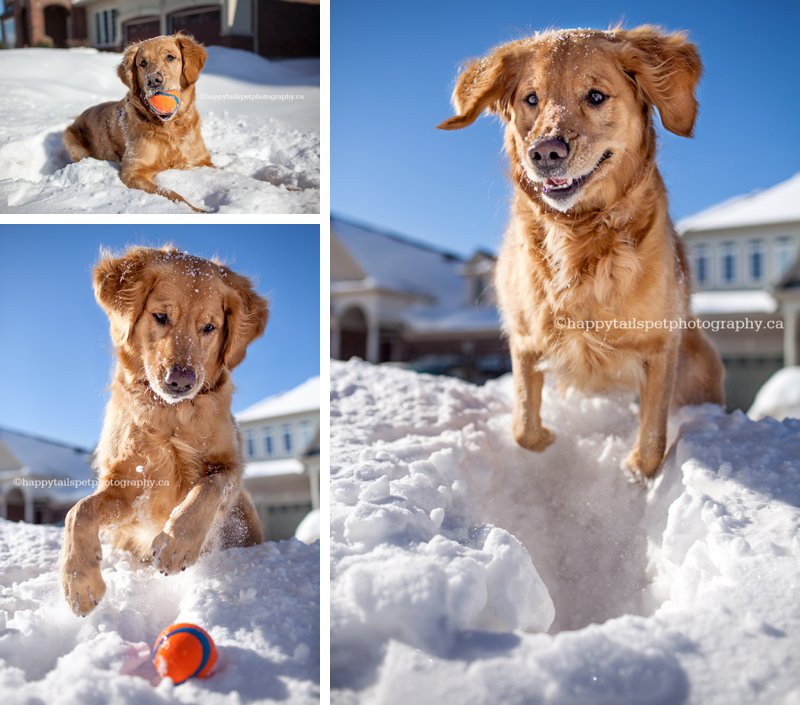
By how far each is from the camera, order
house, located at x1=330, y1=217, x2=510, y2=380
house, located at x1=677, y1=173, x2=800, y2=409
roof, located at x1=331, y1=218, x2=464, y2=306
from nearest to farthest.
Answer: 1. house, located at x1=677, y1=173, x2=800, y2=409
2. house, located at x1=330, y1=217, x2=510, y2=380
3. roof, located at x1=331, y1=218, x2=464, y2=306

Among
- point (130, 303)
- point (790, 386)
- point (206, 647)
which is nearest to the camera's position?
point (206, 647)

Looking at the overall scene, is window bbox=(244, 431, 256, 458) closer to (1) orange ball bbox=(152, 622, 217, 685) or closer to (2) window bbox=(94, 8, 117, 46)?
(1) orange ball bbox=(152, 622, 217, 685)

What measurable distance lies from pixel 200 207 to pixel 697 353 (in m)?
1.73

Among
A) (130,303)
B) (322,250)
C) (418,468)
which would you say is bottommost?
(418,468)

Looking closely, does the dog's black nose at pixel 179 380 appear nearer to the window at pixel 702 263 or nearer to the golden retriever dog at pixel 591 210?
the golden retriever dog at pixel 591 210

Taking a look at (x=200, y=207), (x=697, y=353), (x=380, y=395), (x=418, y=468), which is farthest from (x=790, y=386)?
(x=200, y=207)

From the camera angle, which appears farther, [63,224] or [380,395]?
[380,395]

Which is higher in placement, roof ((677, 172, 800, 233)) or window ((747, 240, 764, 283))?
roof ((677, 172, 800, 233))

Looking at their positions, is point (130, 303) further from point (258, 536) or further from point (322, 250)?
point (258, 536)

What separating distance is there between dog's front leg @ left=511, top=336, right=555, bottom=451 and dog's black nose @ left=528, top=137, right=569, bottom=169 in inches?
25.3

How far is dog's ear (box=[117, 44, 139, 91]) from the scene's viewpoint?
2119 mm

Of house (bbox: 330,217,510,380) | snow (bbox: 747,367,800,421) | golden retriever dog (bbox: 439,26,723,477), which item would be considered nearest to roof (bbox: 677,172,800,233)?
snow (bbox: 747,367,800,421)

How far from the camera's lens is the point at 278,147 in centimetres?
223

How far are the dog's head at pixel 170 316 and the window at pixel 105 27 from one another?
67 centimetres
